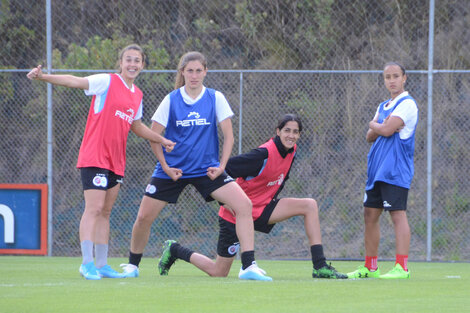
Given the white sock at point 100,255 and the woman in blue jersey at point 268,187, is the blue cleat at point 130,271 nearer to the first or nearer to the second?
the white sock at point 100,255

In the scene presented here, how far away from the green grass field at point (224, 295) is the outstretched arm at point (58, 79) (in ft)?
5.01

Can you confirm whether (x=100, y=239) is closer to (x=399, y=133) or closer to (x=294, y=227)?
(x=399, y=133)

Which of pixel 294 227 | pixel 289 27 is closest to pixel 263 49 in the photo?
pixel 289 27

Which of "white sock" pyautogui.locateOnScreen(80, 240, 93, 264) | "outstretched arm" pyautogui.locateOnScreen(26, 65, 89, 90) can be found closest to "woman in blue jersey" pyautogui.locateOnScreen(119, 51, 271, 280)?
"white sock" pyautogui.locateOnScreen(80, 240, 93, 264)

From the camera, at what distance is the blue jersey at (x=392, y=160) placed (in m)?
7.25

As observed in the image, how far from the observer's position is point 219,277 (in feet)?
23.7

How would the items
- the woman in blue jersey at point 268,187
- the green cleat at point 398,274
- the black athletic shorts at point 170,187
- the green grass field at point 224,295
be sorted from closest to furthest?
the green grass field at point 224,295, the black athletic shorts at point 170,187, the woman in blue jersey at point 268,187, the green cleat at point 398,274

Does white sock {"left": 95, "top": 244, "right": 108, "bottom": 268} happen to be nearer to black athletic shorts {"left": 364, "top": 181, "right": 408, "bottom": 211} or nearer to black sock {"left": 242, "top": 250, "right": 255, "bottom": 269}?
black sock {"left": 242, "top": 250, "right": 255, "bottom": 269}

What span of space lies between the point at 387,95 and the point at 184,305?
7825 millimetres

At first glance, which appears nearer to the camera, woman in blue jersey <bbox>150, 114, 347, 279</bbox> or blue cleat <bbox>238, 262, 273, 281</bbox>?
blue cleat <bbox>238, 262, 273, 281</bbox>

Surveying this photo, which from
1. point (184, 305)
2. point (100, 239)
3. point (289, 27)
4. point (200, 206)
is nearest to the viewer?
point (184, 305)

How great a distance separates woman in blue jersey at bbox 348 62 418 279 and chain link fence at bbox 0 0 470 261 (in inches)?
124

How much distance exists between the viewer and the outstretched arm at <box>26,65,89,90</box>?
621 cm

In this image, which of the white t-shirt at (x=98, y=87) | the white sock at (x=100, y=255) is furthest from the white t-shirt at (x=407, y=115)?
the white sock at (x=100, y=255)
